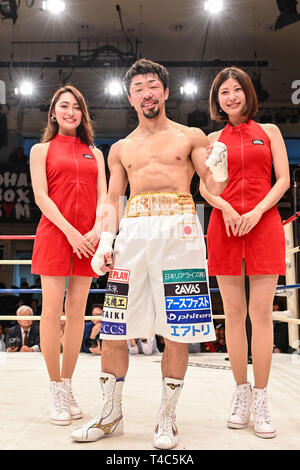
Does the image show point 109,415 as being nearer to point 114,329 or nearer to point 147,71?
point 114,329

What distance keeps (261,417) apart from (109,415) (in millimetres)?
486

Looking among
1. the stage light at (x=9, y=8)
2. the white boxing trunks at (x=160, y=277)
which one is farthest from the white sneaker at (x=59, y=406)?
the stage light at (x=9, y=8)

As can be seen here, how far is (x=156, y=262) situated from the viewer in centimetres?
139

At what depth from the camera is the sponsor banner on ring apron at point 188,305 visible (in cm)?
134

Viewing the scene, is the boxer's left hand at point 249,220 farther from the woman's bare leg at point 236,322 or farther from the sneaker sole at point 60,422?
the sneaker sole at point 60,422

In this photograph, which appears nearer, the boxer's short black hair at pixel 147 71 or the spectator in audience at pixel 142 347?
the boxer's short black hair at pixel 147 71

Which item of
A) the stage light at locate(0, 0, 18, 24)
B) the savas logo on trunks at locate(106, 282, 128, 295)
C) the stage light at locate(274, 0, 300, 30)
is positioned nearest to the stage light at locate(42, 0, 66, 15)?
the stage light at locate(0, 0, 18, 24)

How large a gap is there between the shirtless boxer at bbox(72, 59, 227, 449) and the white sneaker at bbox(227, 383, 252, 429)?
0.28 m

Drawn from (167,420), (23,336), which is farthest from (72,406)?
(23,336)

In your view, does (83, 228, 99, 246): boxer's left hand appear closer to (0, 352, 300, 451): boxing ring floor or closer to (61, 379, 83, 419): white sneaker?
(61, 379, 83, 419): white sneaker

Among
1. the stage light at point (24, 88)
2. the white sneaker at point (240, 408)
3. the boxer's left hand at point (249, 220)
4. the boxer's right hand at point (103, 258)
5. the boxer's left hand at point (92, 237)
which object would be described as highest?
the stage light at point (24, 88)

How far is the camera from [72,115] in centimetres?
181

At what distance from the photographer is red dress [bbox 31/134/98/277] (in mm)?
1683

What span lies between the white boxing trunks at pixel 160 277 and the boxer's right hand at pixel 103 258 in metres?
0.03
